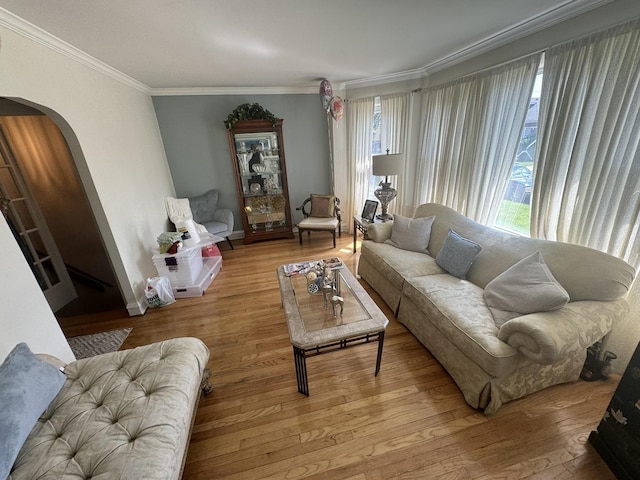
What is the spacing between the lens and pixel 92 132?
223 cm

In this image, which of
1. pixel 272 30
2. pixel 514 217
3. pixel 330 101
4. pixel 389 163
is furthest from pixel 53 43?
pixel 514 217

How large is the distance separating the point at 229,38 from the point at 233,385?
2.73m

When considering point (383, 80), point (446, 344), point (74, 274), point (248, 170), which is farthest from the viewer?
point (248, 170)

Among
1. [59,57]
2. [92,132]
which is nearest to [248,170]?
[92,132]

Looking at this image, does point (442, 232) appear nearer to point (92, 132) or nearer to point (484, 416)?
point (484, 416)

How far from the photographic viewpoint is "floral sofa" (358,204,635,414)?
4.40 ft

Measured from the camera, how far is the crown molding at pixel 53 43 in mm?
1543

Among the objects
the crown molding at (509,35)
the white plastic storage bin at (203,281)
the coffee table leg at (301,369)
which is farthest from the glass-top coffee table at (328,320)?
the crown molding at (509,35)

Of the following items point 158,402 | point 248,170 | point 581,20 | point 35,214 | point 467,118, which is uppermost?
point 581,20

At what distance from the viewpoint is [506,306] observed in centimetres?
163

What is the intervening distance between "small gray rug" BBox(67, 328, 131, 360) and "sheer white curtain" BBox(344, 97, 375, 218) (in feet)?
11.3

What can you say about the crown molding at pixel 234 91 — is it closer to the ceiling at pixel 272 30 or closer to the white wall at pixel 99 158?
the white wall at pixel 99 158

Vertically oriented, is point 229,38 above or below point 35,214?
above

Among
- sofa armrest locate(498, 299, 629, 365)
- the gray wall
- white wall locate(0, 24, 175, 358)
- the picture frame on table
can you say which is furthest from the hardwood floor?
the gray wall
